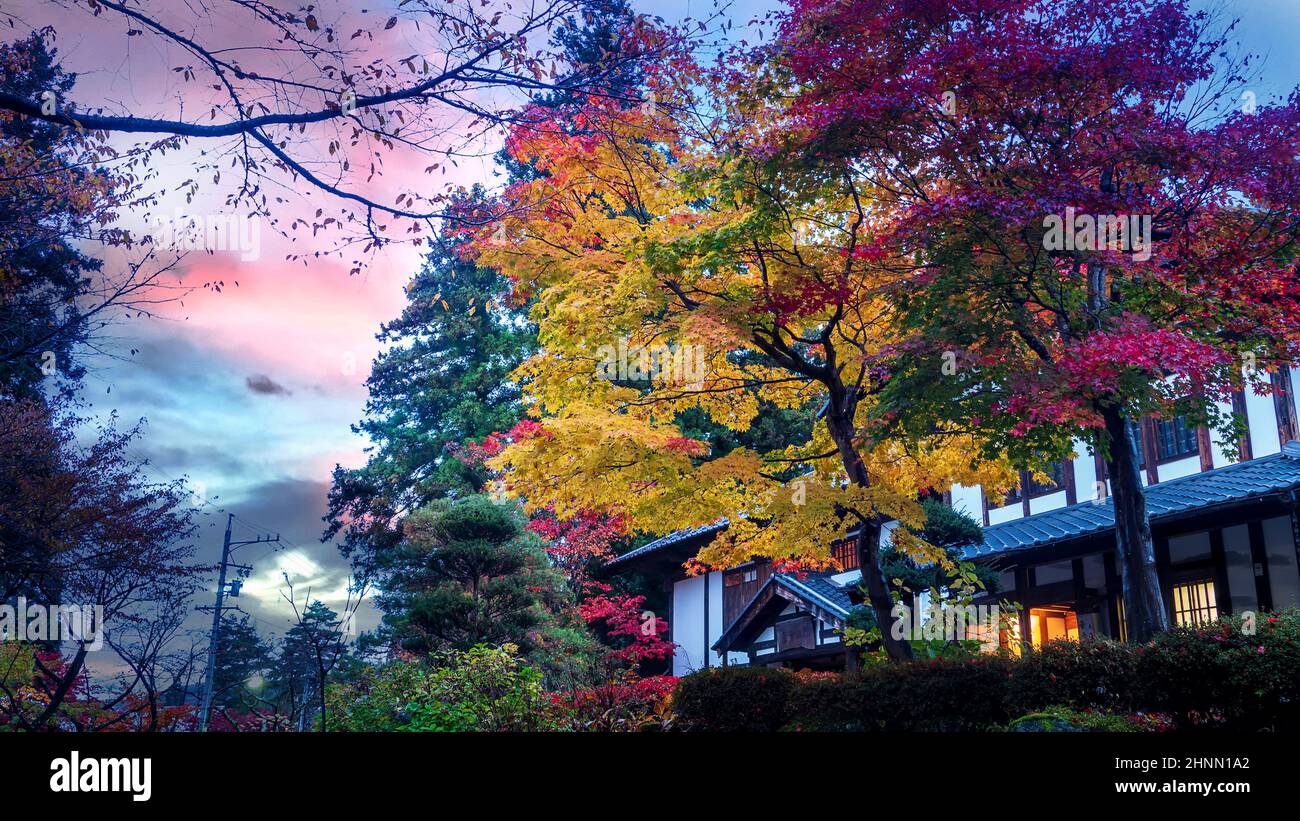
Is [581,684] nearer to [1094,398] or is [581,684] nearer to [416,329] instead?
[1094,398]

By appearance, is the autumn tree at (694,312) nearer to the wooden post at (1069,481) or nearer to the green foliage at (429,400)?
the wooden post at (1069,481)

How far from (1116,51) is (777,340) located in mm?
5421

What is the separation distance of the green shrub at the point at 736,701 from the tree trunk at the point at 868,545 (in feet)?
5.20

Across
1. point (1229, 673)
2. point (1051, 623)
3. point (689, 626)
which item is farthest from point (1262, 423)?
point (689, 626)

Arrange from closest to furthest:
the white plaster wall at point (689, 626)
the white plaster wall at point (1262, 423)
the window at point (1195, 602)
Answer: the window at point (1195, 602) < the white plaster wall at point (1262, 423) < the white plaster wall at point (689, 626)

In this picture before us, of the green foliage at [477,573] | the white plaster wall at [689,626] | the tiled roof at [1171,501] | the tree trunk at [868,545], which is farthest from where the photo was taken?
the white plaster wall at [689,626]

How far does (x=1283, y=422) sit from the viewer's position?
569 inches

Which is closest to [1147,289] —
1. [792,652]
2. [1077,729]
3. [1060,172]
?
[1060,172]

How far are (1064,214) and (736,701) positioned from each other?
7815mm

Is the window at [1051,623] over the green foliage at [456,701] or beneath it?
over

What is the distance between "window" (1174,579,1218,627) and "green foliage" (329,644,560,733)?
10640 mm

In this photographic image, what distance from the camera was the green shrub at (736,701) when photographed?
1252cm

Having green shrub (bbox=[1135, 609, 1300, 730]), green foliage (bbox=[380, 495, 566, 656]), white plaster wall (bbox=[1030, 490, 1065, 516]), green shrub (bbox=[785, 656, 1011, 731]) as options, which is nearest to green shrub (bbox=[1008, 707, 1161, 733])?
green shrub (bbox=[1135, 609, 1300, 730])

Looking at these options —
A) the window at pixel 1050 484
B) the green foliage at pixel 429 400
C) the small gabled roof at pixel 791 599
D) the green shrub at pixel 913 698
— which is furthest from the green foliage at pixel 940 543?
the green foliage at pixel 429 400
